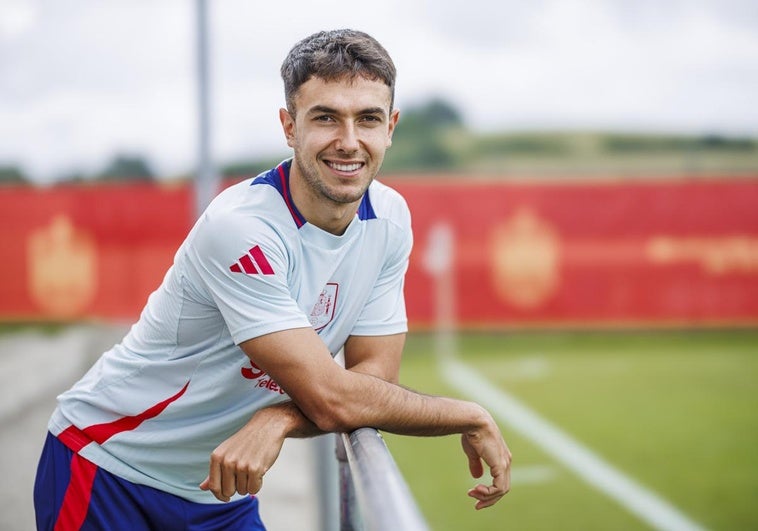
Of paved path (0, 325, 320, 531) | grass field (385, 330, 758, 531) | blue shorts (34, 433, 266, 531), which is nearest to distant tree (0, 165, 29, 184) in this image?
paved path (0, 325, 320, 531)

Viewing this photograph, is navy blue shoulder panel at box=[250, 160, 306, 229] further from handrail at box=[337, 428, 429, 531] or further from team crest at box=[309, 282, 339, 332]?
handrail at box=[337, 428, 429, 531]

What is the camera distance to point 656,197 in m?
12.7

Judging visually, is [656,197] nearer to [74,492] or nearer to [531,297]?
A: [531,297]

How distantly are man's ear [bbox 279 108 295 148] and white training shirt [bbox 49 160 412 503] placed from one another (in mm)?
56

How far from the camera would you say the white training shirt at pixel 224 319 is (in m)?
1.95

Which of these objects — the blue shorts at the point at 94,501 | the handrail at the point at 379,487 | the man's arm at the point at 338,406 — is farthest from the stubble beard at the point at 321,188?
the blue shorts at the point at 94,501

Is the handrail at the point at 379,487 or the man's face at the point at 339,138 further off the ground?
the man's face at the point at 339,138

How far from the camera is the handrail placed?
1169mm

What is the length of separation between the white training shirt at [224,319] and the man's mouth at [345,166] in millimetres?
130

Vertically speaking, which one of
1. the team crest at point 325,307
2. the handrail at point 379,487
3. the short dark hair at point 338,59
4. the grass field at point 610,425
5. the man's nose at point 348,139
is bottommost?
the grass field at point 610,425

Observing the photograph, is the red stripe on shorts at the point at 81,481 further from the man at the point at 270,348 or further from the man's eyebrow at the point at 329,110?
the man's eyebrow at the point at 329,110

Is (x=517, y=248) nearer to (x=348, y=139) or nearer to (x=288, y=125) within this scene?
(x=288, y=125)

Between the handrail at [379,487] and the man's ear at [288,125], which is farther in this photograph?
the man's ear at [288,125]

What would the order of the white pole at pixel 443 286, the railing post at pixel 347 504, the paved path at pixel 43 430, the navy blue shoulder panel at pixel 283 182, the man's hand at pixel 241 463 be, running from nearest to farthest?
the man's hand at pixel 241 463 < the railing post at pixel 347 504 < the navy blue shoulder panel at pixel 283 182 < the paved path at pixel 43 430 < the white pole at pixel 443 286
